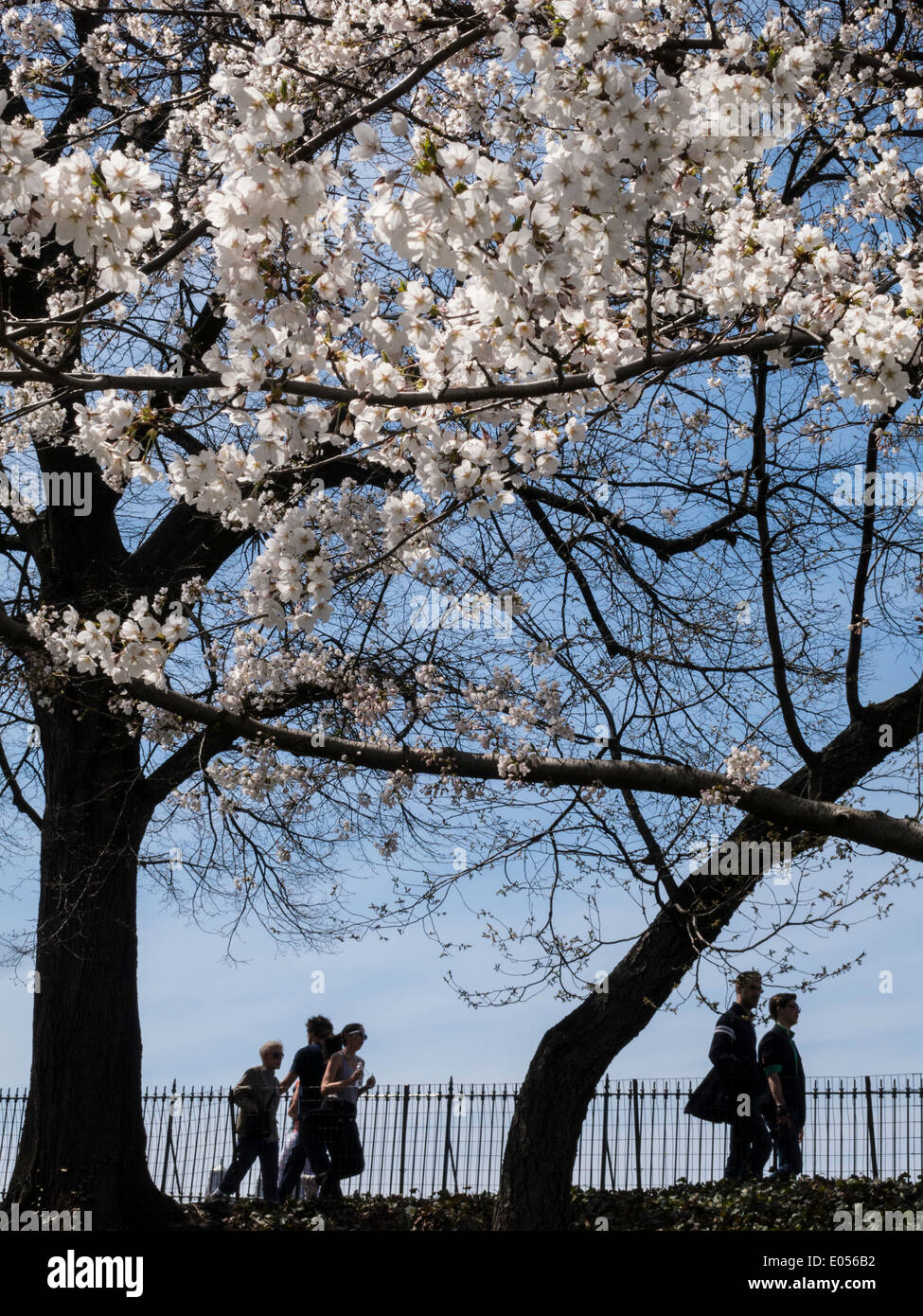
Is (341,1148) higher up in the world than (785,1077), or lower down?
lower down

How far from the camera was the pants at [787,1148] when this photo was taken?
349 inches

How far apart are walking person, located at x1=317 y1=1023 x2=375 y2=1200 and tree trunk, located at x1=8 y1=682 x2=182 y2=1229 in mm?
1254

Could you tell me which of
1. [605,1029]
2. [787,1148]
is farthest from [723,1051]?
[605,1029]

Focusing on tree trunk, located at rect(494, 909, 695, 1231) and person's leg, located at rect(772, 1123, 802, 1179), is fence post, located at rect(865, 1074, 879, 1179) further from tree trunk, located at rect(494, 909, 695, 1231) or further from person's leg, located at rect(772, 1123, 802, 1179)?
tree trunk, located at rect(494, 909, 695, 1231)

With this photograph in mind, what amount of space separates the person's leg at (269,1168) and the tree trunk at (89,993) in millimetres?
1131

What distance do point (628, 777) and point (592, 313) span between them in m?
3.16

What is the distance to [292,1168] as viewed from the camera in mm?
9305

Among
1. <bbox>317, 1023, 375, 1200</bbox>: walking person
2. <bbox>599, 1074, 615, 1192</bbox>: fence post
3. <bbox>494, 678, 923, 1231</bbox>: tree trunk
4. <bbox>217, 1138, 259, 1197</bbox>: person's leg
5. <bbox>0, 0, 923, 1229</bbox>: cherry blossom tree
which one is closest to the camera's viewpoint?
<bbox>0, 0, 923, 1229</bbox>: cherry blossom tree

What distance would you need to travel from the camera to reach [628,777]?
249 inches

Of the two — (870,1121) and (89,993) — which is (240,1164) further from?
(870,1121)

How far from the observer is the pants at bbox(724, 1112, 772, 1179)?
909 cm

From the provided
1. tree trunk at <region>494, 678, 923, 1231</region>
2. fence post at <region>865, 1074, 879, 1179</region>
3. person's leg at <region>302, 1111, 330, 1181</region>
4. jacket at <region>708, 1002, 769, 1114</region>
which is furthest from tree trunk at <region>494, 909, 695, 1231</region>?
fence post at <region>865, 1074, 879, 1179</region>

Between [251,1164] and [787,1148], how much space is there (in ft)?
13.6

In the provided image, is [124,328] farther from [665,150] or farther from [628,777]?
[628,777]
